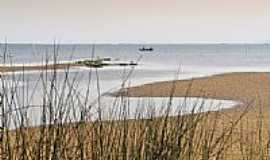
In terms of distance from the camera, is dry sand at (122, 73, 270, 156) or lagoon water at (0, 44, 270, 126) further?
dry sand at (122, 73, 270, 156)

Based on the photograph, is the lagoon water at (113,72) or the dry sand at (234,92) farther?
the dry sand at (234,92)

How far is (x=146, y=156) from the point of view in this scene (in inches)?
170

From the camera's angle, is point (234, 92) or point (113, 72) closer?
point (234, 92)

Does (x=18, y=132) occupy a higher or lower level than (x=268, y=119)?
higher

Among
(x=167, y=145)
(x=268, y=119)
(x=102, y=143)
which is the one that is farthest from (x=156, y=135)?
(x=268, y=119)

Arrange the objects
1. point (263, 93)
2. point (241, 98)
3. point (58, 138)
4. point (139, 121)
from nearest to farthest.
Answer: point (58, 138) → point (139, 121) → point (241, 98) → point (263, 93)

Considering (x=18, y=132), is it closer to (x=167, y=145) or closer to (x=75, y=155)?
(x=75, y=155)

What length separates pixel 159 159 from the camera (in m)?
4.32

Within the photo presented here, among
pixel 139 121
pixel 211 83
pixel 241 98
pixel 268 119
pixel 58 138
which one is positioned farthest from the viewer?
pixel 211 83

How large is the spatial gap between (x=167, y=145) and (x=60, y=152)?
2.53ft

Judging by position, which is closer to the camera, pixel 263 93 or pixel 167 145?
pixel 167 145

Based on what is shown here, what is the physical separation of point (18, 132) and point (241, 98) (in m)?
22.4

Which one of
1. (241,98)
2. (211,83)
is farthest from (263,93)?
(211,83)

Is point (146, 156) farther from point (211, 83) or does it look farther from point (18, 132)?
point (211, 83)
